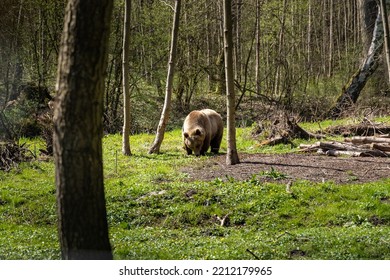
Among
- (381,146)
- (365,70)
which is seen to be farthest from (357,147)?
(365,70)

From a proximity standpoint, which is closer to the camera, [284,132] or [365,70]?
[284,132]

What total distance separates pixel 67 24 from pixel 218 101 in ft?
80.6

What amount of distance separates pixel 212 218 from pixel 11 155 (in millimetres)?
7022

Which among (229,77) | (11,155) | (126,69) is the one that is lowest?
(11,155)

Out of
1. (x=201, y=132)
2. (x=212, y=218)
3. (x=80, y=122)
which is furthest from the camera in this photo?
(x=201, y=132)

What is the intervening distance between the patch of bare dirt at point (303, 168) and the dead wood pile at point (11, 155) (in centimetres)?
457

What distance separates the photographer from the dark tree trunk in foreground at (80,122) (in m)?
5.29

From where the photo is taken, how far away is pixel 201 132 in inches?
622

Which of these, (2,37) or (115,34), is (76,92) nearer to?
(2,37)

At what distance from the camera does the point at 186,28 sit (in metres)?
27.0

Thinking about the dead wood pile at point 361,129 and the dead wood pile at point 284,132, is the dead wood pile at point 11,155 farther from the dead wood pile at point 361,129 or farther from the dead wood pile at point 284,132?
the dead wood pile at point 361,129

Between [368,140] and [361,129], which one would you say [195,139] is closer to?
[368,140]

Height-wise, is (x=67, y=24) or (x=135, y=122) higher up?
(x=67, y=24)

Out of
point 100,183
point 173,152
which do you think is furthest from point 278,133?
point 100,183
